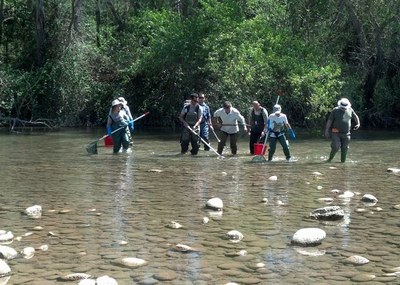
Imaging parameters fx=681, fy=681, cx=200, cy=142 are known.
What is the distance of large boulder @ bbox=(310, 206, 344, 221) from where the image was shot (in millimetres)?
9109

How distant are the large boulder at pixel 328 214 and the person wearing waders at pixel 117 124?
9.82m

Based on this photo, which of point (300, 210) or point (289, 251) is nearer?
point (289, 251)

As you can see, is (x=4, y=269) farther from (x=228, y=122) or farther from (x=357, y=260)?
(x=228, y=122)

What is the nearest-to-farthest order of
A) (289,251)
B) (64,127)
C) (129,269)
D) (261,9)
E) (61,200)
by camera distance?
1. (129,269)
2. (289,251)
3. (61,200)
4. (261,9)
5. (64,127)

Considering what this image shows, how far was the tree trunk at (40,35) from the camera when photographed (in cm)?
3456

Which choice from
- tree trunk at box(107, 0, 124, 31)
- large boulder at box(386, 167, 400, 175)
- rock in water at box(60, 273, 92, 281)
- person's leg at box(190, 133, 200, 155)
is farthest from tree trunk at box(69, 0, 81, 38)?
rock in water at box(60, 273, 92, 281)

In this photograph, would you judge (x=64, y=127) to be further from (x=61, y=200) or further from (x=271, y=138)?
(x=61, y=200)

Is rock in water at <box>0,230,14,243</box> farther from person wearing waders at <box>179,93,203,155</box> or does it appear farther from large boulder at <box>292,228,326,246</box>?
person wearing waders at <box>179,93,203,155</box>

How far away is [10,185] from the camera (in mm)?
12484

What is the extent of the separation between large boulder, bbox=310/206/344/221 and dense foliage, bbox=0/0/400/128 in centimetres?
1775

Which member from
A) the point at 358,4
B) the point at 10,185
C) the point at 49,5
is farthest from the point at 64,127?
the point at 10,185

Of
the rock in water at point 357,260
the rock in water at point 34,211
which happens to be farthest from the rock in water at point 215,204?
the rock in water at point 357,260

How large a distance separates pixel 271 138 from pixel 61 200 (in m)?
7.28

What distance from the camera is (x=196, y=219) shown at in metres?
9.22
